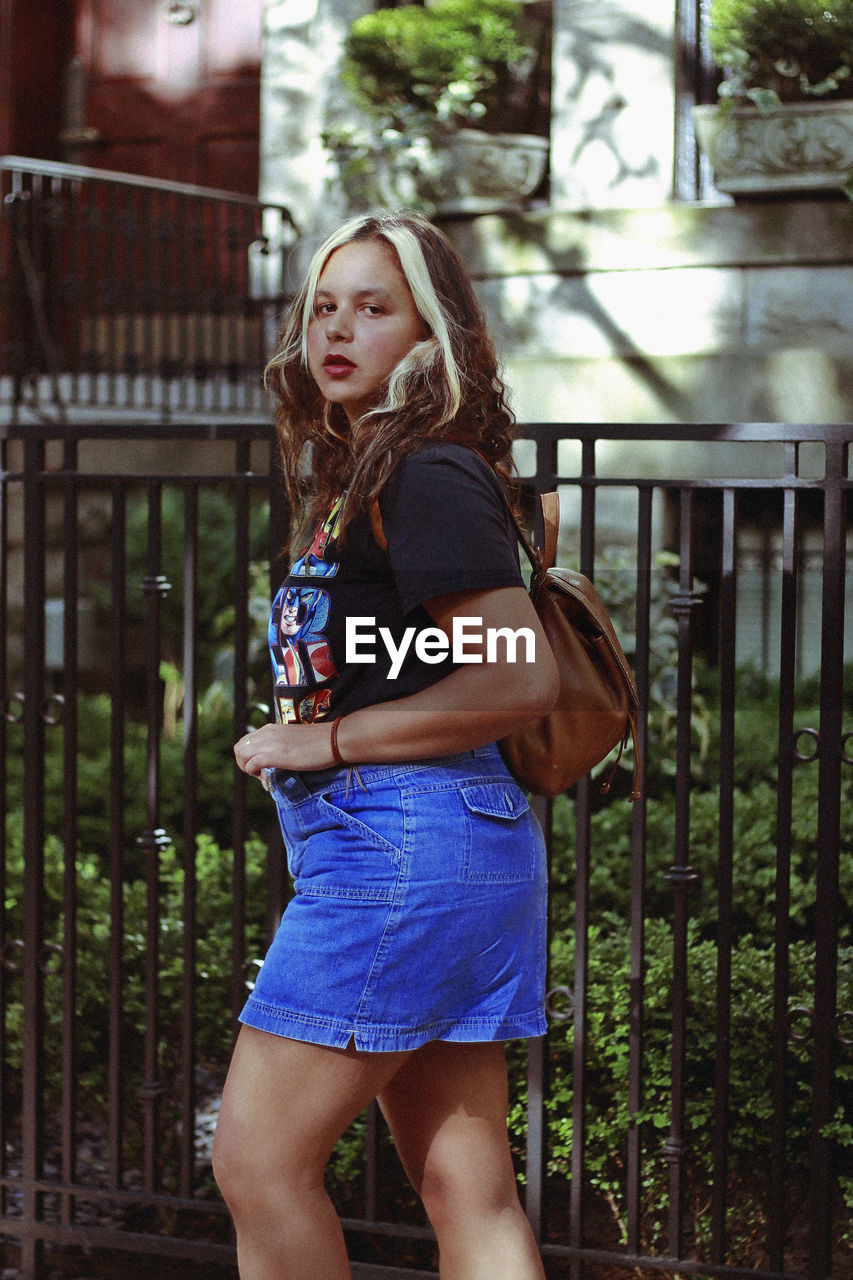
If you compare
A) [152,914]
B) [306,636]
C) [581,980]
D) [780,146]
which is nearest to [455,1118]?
[306,636]

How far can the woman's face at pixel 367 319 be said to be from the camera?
81.8 inches

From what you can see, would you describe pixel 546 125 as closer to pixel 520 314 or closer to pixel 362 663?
pixel 520 314

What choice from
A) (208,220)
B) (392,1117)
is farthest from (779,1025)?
(208,220)

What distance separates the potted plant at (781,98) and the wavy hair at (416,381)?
4.95 meters

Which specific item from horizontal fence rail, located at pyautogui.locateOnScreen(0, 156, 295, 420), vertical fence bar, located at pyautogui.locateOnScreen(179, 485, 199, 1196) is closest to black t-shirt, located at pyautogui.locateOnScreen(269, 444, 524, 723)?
vertical fence bar, located at pyautogui.locateOnScreen(179, 485, 199, 1196)

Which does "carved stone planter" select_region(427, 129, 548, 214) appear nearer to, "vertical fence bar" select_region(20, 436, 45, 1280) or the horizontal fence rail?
the horizontal fence rail

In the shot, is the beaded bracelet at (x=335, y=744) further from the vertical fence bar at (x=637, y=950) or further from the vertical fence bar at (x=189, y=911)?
the vertical fence bar at (x=189, y=911)

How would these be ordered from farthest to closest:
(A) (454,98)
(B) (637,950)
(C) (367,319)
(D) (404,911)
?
1. (A) (454,98)
2. (B) (637,950)
3. (C) (367,319)
4. (D) (404,911)

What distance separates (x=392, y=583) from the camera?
201 cm

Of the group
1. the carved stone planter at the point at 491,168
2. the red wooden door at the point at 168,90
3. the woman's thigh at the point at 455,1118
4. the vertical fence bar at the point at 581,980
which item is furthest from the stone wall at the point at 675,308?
the woman's thigh at the point at 455,1118

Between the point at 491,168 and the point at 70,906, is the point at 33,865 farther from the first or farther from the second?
the point at 491,168

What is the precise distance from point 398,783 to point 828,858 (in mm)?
1144

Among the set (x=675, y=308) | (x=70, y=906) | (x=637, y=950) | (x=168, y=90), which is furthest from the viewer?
(x=168, y=90)

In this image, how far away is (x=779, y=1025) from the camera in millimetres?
2867
